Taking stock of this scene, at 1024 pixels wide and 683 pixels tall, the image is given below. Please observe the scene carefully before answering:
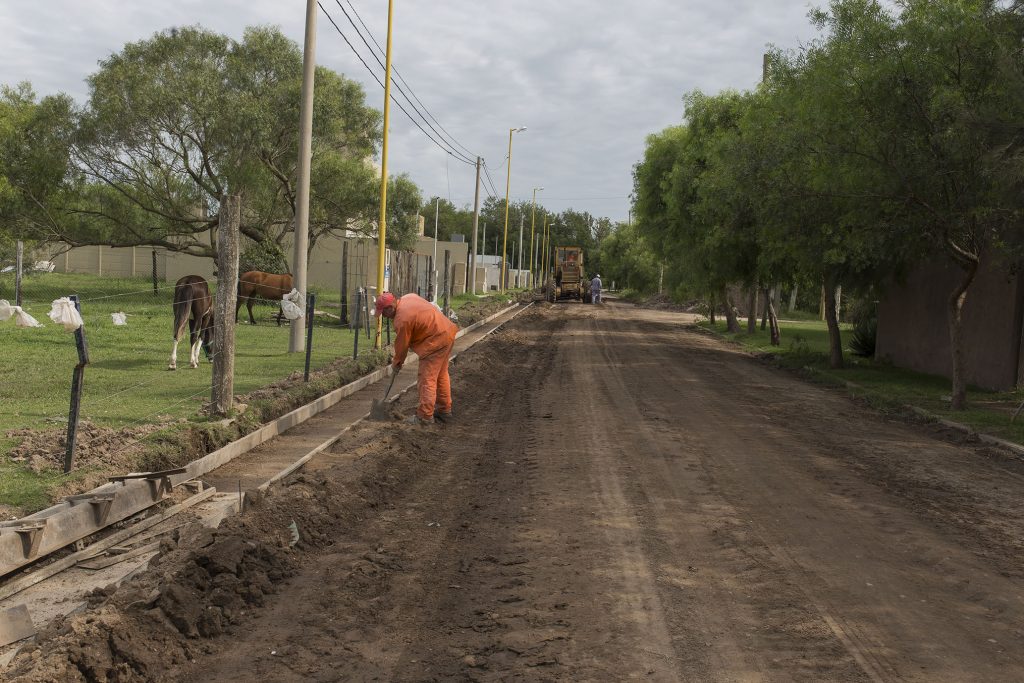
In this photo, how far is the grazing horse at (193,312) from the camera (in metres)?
14.7

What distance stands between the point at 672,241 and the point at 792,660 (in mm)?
29200

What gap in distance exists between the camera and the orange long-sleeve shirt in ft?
37.2

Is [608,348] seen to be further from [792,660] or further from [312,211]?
[792,660]

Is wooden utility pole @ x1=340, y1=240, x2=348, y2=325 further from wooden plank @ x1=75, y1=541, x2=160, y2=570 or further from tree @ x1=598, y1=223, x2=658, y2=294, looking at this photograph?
tree @ x1=598, y1=223, x2=658, y2=294

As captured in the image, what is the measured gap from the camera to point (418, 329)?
11.4 m

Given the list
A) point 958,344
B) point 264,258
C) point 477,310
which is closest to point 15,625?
point 958,344

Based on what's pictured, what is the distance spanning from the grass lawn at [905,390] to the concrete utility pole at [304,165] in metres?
10.5

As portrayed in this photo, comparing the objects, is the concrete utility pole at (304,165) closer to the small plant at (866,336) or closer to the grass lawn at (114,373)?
the grass lawn at (114,373)

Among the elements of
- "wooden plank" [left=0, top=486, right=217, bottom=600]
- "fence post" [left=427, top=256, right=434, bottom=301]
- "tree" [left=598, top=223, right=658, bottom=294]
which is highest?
"tree" [left=598, top=223, right=658, bottom=294]

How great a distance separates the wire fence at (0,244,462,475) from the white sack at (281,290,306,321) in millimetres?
272

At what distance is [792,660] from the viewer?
4.59 meters

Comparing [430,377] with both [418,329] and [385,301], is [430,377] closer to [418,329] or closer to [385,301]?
[418,329]

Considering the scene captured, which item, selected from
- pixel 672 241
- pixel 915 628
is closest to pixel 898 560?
pixel 915 628

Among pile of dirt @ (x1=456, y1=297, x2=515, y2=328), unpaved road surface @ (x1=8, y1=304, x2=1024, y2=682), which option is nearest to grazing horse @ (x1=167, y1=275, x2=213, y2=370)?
unpaved road surface @ (x1=8, y1=304, x2=1024, y2=682)
